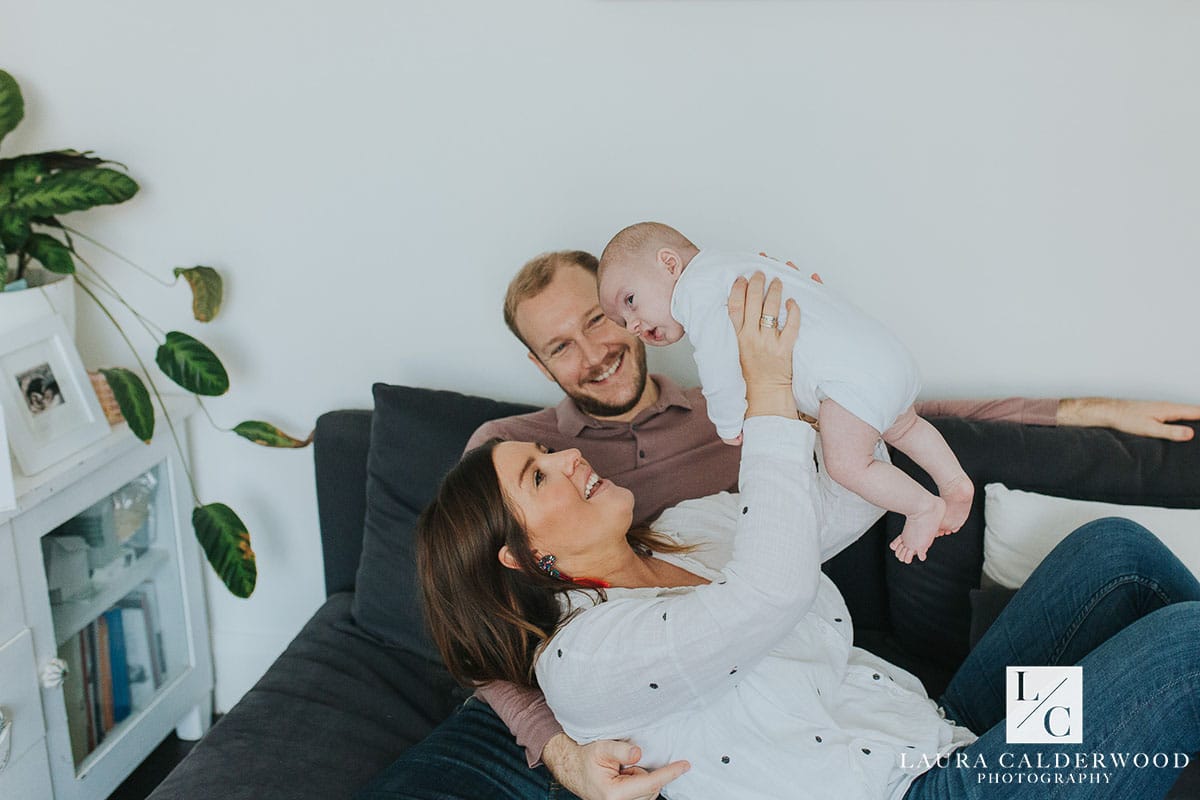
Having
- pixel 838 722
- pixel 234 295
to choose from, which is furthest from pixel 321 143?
pixel 838 722

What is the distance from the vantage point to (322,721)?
6.17 ft

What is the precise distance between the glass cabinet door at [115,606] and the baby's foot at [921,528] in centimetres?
164

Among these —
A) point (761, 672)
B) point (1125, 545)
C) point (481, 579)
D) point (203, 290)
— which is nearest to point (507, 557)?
point (481, 579)

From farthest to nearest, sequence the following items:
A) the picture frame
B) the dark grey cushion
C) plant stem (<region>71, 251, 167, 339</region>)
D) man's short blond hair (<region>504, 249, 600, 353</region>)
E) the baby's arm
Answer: plant stem (<region>71, 251, 167, 339</region>) → man's short blond hair (<region>504, 249, 600, 353</region>) → the picture frame → the dark grey cushion → the baby's arm

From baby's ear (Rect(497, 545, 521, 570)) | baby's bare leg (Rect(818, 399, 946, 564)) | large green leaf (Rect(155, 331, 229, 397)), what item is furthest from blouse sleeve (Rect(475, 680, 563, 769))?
large green leaf (Rect(155, 331, 229, 397))

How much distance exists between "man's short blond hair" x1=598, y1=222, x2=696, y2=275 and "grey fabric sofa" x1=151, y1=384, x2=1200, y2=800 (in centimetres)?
66

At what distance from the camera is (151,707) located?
2363 millimetres

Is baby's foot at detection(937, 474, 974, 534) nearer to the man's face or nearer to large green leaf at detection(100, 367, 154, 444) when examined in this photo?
the man's face

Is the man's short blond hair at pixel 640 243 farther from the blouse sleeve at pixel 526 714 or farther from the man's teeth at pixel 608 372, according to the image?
the blouse sleeve at pixel 526 714

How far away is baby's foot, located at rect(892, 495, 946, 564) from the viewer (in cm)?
141

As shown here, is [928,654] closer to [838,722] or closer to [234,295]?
[838,722]

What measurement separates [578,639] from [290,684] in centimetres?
83

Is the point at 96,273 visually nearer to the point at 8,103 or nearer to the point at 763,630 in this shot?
the point at 8,103

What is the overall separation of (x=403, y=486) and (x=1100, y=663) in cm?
127
